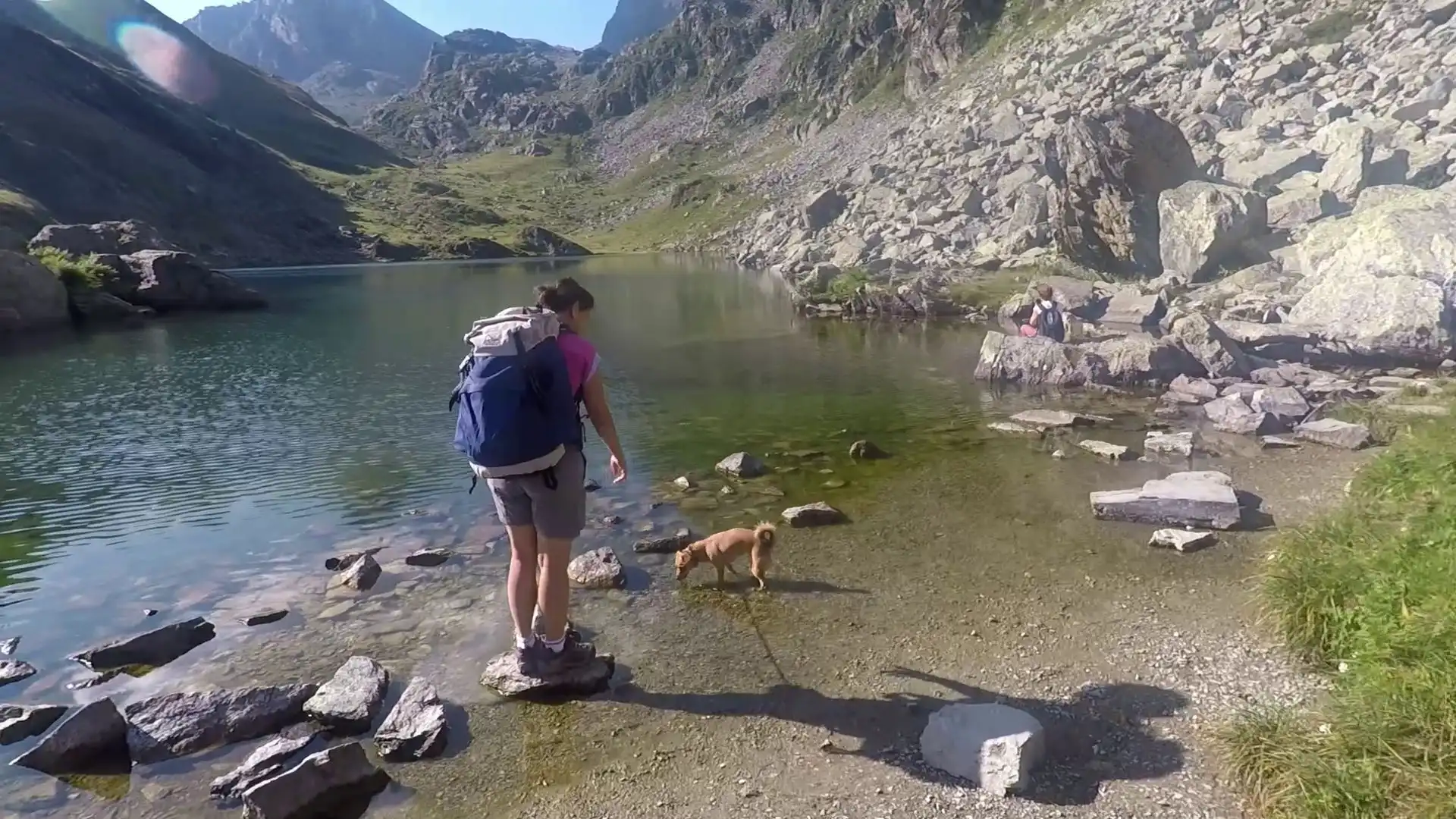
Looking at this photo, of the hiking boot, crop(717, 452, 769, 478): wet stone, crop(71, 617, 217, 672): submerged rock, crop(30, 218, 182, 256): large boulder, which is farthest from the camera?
A: crop(30, 218, 182, 256): large boulder

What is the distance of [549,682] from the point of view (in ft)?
25.8

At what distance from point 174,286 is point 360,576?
190 ft

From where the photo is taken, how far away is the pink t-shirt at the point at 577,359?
7.78m

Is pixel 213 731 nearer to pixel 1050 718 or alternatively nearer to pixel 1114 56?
pixel 1050 718

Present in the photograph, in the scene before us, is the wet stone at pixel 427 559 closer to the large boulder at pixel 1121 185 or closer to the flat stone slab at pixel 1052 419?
the flat stone slab at pixel 1052 419

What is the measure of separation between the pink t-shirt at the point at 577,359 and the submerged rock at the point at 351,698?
11.2ft

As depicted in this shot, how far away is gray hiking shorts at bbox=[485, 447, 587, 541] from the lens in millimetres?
7488

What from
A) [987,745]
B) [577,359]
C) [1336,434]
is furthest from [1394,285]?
[577,359]

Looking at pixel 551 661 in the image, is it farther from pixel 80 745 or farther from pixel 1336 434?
pixel 1336 434

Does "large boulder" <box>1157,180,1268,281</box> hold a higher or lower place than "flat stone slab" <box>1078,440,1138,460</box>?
higher

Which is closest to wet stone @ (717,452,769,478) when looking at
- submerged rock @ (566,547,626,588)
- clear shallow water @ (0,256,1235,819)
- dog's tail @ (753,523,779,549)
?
clear shallow water @ (0,256,1235,819)

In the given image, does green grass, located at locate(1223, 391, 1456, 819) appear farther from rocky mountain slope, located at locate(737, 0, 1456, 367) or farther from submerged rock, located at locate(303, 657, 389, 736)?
rocky mountain slope, located at locate(737, 0, 1456, 367)

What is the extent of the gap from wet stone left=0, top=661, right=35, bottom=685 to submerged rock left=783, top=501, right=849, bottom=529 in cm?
927

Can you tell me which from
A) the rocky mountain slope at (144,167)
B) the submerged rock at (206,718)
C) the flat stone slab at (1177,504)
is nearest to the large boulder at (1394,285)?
the flat stone slab at (1177,504)
